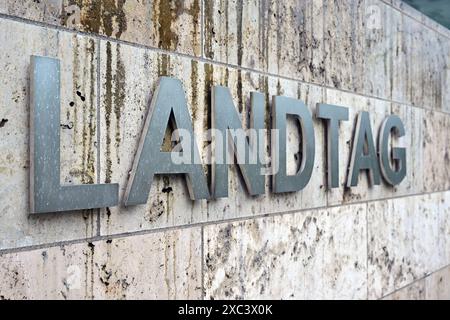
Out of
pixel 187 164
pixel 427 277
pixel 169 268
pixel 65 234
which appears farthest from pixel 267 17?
pixel 427 277

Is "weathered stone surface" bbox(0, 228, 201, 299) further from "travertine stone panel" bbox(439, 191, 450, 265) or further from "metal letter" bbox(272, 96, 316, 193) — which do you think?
"travertine stone panel" bbox(439, 191, 450, 265)

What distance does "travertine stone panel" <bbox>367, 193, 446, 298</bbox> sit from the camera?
5.23 metres

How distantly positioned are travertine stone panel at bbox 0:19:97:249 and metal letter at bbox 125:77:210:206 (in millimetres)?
265

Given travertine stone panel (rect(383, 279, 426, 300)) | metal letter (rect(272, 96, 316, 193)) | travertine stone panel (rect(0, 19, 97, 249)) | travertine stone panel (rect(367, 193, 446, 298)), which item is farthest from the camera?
travertine stone panel (rect(383, 279, 426, 300))

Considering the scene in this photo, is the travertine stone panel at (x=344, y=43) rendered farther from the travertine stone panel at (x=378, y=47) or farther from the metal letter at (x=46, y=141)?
the metal letter at (x=46, y=141)

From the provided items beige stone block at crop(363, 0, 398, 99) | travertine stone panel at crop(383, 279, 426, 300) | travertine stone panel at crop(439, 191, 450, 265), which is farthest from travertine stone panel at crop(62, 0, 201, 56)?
travertine stone panel at crop(439, 191, 450, 265)

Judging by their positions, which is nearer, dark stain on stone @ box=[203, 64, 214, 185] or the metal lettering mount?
the metal lettering mount

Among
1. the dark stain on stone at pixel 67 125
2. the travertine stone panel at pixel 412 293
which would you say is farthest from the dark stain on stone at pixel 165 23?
the travertine stone panel at pixel 412 293

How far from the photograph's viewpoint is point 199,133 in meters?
3.28

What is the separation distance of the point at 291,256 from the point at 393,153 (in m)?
2.07

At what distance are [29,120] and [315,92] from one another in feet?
8.69

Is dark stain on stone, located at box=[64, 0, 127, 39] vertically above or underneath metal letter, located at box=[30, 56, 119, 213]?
above
